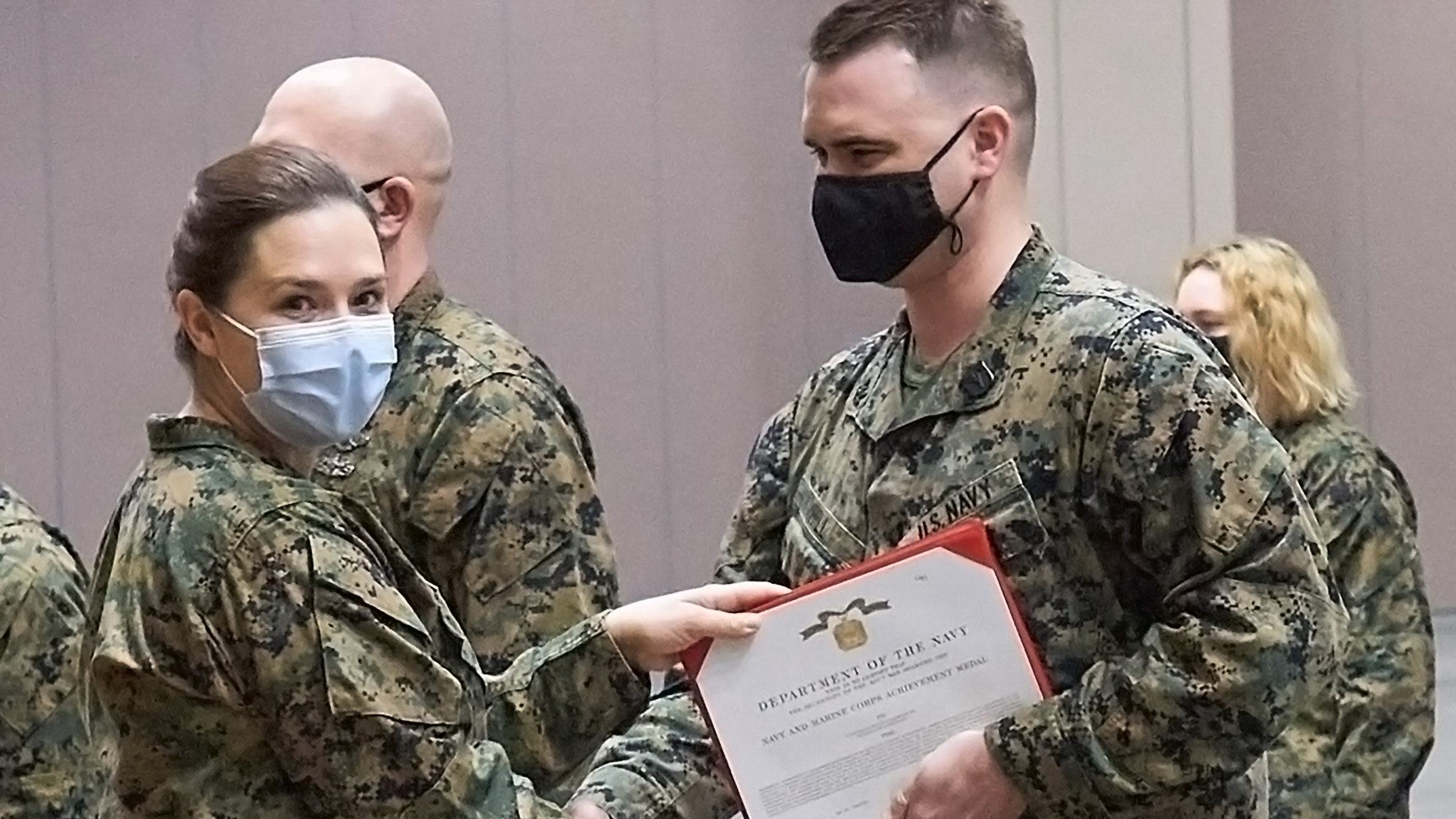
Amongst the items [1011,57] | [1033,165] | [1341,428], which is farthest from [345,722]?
[1033,165]

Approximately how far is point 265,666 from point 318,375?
264mm

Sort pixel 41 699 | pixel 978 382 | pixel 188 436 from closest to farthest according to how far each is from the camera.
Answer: pixel 188 436 < pixel 978 382 < pixel 41 699

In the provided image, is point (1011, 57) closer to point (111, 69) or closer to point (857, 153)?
point (857, 153)

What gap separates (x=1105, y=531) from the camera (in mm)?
1647

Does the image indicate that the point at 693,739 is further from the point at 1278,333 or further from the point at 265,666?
the point at 1278,333

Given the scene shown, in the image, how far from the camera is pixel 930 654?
1.63m

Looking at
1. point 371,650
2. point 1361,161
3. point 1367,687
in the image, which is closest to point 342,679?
point 371,650

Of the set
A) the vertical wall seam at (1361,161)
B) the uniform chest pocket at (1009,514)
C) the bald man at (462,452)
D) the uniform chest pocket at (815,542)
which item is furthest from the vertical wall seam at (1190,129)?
the uniform chest pocket at (1009,514)

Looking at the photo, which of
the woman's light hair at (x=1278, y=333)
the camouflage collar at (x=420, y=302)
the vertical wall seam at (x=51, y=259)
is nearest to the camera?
the camouflage collar at (x=420, y=302)

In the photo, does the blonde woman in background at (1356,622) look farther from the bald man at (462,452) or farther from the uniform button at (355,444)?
the uniform button at (355,444)

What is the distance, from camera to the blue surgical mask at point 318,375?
162 centimetres

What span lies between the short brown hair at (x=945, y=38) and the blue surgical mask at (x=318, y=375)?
0.47m

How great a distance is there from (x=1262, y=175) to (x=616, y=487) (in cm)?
146

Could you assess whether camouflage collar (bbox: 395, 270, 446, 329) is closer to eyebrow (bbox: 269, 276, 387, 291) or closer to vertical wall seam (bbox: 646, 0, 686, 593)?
eyebrow (bbox: 269, 276, 387, 291)
